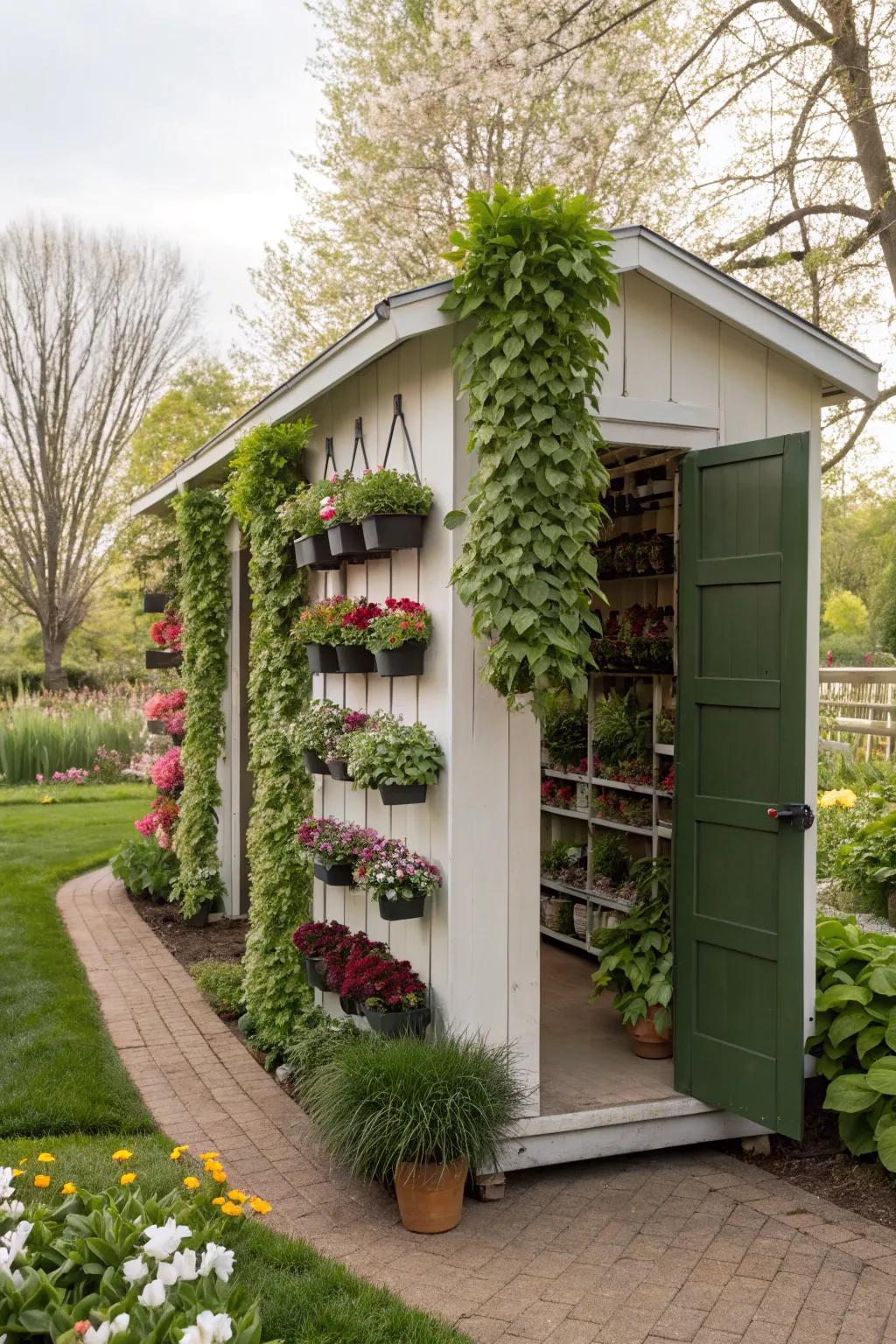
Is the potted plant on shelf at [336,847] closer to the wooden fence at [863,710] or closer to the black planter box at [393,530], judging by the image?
the black planter box at [393,530]

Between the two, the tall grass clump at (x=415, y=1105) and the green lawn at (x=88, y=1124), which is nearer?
the green lawn at (x=88, y=1124)

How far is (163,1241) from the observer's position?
8.13ft

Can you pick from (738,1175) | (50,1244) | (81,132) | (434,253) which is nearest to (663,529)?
(738,1175)

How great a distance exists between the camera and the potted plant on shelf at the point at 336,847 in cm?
468

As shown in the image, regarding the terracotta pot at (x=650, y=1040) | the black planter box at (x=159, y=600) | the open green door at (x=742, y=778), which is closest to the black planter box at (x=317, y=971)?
the terracotta pot at (x=650, y=1040)

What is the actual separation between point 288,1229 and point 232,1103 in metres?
1.21

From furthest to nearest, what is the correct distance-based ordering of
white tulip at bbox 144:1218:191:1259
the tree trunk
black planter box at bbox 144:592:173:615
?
the tree trunk → black planter box at bbox 144:592:173:615 → white tulip at bbox 144:1218:191:1259

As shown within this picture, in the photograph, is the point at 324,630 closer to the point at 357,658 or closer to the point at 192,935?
the point at 357,658

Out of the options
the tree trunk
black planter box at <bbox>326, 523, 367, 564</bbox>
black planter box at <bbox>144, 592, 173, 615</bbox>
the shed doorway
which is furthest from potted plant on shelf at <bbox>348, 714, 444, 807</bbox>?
the tree trunk

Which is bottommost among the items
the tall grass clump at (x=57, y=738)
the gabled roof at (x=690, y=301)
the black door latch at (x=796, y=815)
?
the tall grass clump at (x=57, y=738)

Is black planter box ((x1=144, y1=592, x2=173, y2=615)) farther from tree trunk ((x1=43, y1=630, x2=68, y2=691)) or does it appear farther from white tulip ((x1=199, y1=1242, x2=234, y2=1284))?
tree trunk ((x1=43, y1=630, x2=68, y2=691))

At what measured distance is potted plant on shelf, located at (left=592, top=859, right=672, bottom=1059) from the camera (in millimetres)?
4820

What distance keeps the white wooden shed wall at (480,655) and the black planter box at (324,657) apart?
21 centimetres

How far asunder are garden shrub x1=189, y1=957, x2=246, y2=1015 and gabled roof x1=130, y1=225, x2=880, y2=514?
3141mm
